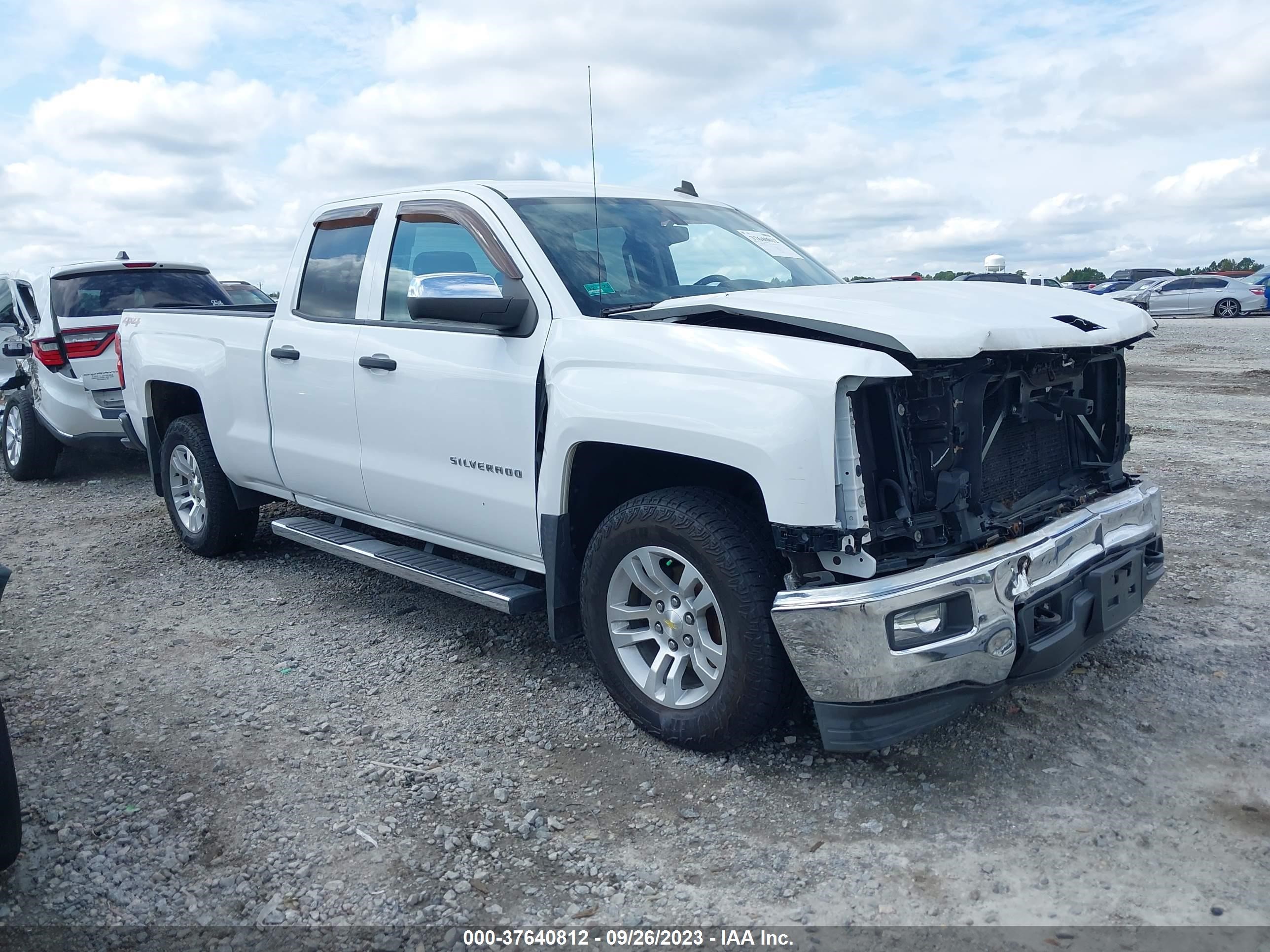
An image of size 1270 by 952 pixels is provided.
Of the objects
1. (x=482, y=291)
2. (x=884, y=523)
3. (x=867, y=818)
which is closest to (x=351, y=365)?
(x=482, y=291)

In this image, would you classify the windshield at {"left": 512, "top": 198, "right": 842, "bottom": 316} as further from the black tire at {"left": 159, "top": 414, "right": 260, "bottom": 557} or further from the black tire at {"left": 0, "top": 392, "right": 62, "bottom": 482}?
the black tire at {"left": 0, "top": 392, "right": 62, "bottom": 482}

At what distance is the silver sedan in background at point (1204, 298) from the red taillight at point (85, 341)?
27.1 metres

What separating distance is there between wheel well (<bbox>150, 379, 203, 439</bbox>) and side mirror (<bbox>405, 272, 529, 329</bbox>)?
10.4ft

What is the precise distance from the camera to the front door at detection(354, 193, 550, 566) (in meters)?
3.92

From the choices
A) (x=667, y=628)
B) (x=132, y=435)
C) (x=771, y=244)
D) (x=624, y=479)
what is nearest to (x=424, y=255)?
(x=624, y=479)

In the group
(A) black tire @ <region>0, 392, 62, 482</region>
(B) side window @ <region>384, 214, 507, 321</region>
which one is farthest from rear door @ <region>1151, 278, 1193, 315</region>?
(B) side window @ <region>384, 214, 507, 321</region>

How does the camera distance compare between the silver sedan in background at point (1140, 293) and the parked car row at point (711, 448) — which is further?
the silver sedan in background at point (1140, 293)

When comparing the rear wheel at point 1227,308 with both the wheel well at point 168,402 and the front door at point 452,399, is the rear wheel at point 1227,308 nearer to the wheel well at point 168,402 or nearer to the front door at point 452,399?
the wheel well at point 168,402

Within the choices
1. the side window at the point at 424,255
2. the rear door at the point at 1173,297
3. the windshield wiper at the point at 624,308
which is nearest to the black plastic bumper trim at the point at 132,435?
the side window at the point at 424,255

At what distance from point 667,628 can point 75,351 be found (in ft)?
22.8

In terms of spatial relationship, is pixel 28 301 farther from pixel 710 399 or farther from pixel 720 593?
pixel 720 593

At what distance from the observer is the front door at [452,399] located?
3.92 metres

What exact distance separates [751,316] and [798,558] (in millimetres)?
800

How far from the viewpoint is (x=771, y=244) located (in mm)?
4922
